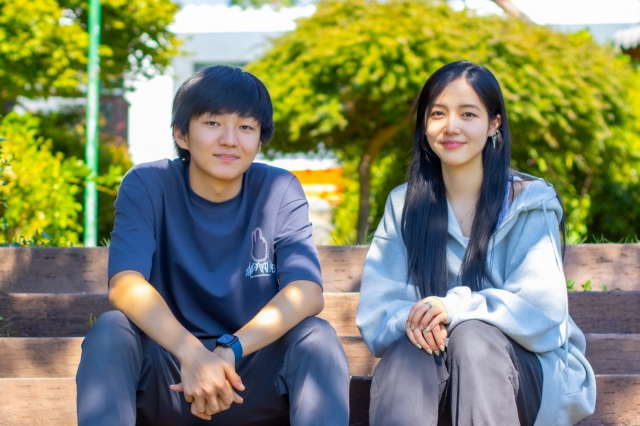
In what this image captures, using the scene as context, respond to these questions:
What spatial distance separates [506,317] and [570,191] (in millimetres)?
4964

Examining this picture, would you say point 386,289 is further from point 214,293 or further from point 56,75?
point 56,75

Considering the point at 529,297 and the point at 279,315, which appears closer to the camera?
the point at 279,315

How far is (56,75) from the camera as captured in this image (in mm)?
5281

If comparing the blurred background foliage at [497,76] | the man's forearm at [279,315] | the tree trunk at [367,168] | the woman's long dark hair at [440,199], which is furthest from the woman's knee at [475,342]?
the tree trunk at [367,168]

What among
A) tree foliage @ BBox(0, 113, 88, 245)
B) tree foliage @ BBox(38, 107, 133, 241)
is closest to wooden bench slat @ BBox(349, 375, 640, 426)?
tree foliage @ BBox(0, 113, 88, 245)

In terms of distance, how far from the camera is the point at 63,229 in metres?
4.47

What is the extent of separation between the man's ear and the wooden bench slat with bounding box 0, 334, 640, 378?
0.81 meters

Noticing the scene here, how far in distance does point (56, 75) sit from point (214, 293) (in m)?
3.58

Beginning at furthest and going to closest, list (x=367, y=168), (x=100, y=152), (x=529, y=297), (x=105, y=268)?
(x=100, y=152), (x=367, y=168), (x=105, y=268), (x=529, y=297)

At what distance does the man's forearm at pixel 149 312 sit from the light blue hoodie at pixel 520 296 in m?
0.60

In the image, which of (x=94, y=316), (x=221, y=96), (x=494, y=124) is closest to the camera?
(x=221, y=96)

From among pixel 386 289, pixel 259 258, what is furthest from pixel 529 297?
pixel 259 258

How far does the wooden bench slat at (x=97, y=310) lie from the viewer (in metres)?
3.04

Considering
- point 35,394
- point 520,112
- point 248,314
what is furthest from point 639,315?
point 520,112
